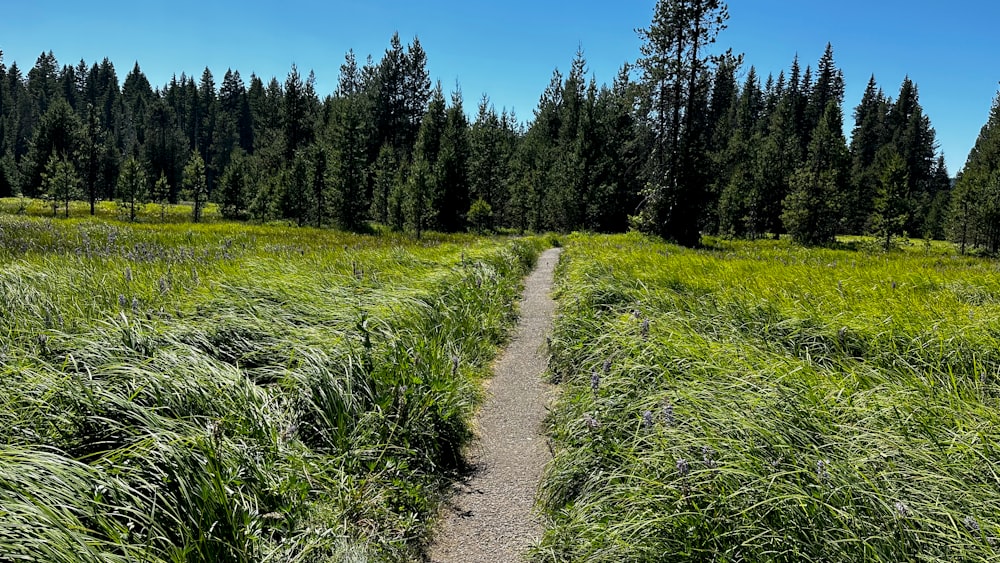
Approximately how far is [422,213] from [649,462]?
1228 inches

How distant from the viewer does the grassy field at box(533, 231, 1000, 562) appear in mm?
2148

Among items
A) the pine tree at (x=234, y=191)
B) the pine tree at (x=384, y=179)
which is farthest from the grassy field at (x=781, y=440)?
the pine tree at (x=234, y=191)

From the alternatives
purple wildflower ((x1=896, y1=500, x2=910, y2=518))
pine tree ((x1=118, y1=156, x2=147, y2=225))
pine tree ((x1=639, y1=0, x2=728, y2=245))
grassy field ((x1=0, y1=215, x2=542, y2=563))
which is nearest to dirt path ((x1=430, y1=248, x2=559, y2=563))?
grassy field ((x1=0, y1=215, x2=542, y2=563))

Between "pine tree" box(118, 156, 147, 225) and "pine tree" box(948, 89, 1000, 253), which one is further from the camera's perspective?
"pine tree" box(118, 156, 147, 225)

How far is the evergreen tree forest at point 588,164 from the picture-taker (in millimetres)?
23484

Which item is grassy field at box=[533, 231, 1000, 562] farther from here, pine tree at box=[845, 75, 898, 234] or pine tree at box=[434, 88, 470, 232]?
pine tree at box=[845, 75, 898, 234]

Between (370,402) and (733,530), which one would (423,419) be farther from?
(733,530)

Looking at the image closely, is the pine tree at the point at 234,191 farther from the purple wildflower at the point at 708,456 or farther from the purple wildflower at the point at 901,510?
the purple wildflower at the point at 901,510

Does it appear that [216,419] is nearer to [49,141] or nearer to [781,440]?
[781,440]

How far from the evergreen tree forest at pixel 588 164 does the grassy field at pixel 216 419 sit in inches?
830

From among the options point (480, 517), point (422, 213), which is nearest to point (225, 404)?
point (480, 517)

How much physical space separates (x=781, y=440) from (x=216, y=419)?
11.1 feet

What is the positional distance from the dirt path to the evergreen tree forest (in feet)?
63.3

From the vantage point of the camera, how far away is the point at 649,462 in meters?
2.89
